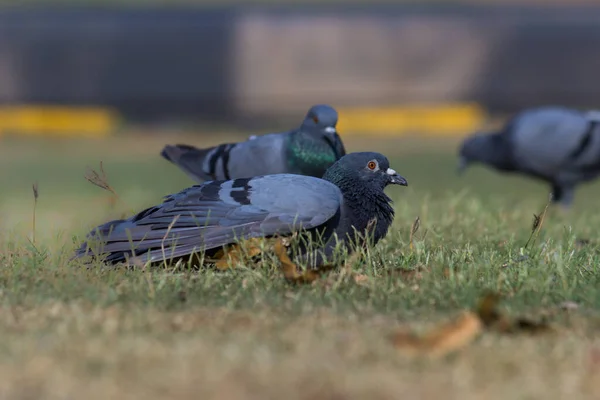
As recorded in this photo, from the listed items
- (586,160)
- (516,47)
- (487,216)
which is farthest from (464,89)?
(487,216)

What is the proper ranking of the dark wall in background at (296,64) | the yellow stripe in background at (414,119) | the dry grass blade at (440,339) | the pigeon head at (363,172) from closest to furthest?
the dry grass blade at (440,339)
the pigeon head at (363,172)
the yellow stripe in background at (414,119)
the dark wall in background at (296,64)

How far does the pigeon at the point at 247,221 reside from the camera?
395cm

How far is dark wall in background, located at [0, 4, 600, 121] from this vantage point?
548 inches

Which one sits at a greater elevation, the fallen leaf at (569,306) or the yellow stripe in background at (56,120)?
the fallen leaf at (569,306)

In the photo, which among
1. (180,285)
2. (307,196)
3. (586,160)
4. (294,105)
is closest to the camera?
(180,285)

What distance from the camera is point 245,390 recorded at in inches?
95.7

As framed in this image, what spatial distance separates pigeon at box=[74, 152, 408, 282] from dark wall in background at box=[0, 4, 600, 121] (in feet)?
31.8

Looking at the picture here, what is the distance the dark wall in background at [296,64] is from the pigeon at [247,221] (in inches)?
381

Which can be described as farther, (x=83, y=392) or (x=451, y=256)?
(x=451, y=256)

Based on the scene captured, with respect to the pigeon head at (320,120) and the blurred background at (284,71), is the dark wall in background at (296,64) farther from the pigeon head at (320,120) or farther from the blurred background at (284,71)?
the pigeon head at (320,120)

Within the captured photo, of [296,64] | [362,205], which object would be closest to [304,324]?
[362,205]

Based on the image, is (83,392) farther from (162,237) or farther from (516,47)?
(516,47)

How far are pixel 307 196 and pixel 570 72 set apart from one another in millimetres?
10962

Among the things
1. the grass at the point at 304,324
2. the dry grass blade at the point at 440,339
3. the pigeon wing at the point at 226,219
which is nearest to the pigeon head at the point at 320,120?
the grass at the point at 304,324
